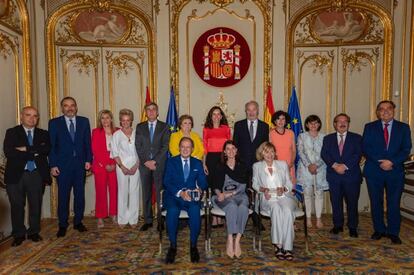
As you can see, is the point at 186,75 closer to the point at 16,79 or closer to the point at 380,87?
the point at 16,79

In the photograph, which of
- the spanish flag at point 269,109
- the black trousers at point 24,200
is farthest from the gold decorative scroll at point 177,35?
the black trousers at point 24,200

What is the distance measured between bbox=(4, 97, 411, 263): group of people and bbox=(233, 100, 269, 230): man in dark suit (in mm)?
15

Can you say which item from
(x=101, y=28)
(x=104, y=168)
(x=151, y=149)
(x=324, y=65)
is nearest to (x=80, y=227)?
(x=104, y=168)

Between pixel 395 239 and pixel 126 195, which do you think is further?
pixel 126 195

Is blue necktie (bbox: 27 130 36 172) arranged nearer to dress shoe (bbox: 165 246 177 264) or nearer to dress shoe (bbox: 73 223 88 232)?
dress shoe (bbox: 73 223 88 232)

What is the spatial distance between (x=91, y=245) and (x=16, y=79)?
2843 mm

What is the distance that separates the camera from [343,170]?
5113mm

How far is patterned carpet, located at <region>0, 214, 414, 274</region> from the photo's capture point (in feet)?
12.8

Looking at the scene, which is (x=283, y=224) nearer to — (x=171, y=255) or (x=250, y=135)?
(x=171, y=255)

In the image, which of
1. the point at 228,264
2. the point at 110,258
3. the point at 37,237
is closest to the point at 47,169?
the point at 37,237

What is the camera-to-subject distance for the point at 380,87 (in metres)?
6.64

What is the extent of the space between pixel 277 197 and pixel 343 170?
4.04 ft

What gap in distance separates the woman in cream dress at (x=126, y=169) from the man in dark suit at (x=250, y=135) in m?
1.61

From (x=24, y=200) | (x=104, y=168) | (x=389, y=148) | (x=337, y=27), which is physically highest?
(x=337, y=27)
